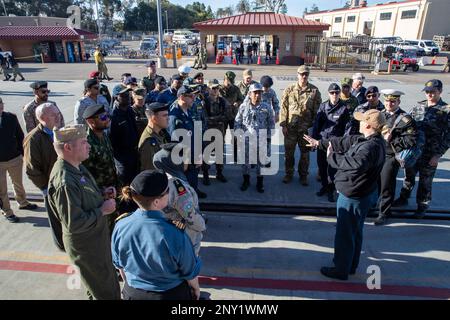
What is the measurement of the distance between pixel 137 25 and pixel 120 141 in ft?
255

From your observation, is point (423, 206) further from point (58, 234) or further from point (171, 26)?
point (171, 26)

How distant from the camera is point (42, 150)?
3.84 metres

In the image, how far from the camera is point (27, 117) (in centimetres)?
493

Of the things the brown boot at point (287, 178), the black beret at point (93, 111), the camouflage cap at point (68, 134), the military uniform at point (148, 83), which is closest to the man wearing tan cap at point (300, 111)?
the brown boot at point (287, 178)

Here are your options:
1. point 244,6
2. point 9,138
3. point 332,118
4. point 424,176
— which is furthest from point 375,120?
point 244,6

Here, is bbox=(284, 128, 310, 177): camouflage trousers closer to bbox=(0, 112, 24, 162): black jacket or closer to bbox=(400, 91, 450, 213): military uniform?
bbox=(400, 91, 450, 213): military uniform

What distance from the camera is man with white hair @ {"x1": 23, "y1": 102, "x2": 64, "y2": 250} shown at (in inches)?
149

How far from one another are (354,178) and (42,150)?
3.64m

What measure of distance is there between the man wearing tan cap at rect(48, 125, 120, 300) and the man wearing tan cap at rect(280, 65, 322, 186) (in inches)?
154

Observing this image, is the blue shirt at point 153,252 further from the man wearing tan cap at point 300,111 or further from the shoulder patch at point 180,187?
the man wearing tan cap at point 300,111

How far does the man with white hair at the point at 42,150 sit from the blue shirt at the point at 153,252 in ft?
7.35

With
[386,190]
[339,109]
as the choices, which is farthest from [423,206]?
[339,109]

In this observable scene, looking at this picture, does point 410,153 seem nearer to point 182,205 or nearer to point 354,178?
point 354,178

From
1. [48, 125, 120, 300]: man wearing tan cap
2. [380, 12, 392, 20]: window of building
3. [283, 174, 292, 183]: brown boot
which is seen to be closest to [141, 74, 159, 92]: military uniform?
[283, 174, 292, 183]: brown boot
